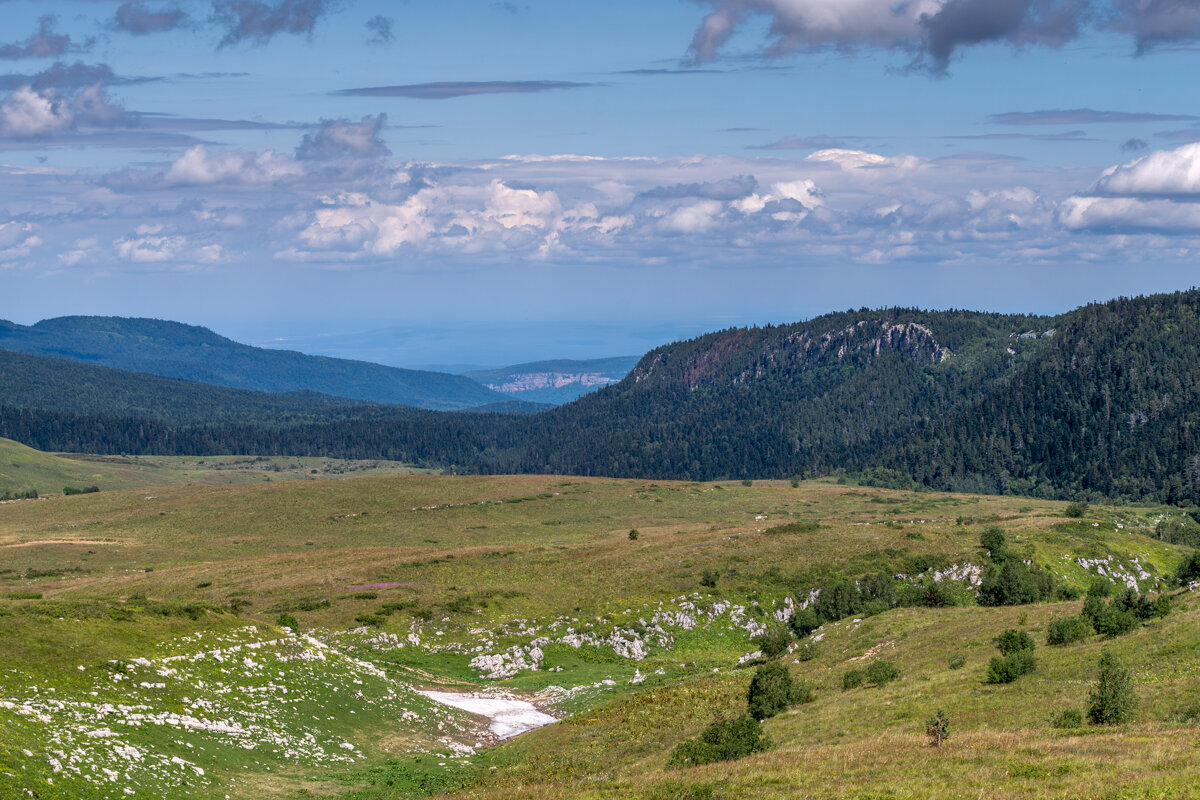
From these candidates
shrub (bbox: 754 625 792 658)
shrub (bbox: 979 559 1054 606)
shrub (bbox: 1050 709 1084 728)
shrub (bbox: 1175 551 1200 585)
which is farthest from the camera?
shrub (bbox: 979 559 1054 606)

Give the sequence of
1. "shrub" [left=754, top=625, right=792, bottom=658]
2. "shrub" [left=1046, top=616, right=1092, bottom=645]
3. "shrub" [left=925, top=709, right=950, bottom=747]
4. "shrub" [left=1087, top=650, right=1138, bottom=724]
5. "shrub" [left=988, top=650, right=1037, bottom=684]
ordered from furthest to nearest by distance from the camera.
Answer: "shrub" [left=754, top=625, right=792, bottom=658] < "shrub" [left=1046, top=616, right=1092, bottom=645] < "shrub" [left=988, top=650, right=1037, bottom=684] < "shrub" [left=1087, top=650, right=1138, bottom=724] < "shrub" [left=925, top=709, right=950, bottom=747]

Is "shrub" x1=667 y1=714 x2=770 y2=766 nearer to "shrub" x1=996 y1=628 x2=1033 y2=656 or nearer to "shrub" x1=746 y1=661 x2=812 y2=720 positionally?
"shrub" x1=746 y1=661 x2=812 y2=720

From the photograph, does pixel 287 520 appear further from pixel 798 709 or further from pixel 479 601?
pixel 798 709

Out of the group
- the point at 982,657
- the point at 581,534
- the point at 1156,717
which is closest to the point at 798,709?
the point at 982,657

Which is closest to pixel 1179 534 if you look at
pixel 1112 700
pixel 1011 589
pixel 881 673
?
pixel 1011 589

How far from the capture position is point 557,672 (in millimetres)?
62156

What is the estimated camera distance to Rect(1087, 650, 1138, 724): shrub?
31.4m

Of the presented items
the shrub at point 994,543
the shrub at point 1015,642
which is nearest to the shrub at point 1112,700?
the shrub at point 1015,642

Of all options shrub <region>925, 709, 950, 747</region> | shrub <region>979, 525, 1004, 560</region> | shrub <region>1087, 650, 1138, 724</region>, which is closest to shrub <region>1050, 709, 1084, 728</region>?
shrub <region>1087, 650, 1138, 724</region>

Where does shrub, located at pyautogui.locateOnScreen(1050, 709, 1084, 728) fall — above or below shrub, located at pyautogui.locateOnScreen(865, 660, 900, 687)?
above

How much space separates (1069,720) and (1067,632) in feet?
39.9

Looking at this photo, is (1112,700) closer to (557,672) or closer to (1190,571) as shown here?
(1190,571)

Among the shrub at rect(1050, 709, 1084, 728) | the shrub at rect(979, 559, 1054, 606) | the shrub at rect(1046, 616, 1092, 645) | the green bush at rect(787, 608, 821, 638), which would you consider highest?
the shrub at rect(1046, 616, 1092, 645)

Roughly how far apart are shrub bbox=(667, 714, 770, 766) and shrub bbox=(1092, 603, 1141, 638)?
57.8ft
